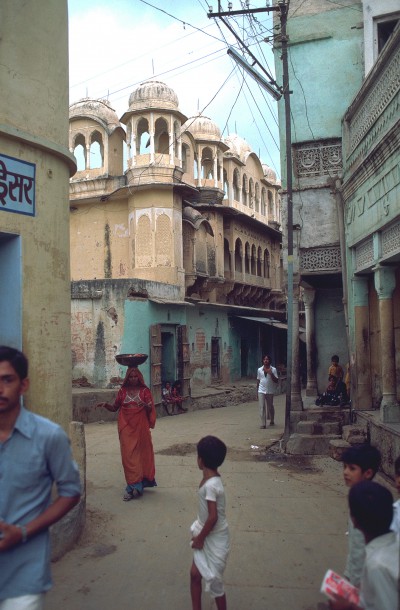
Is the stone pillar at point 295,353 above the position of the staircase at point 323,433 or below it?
above

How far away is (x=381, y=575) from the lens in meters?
1.97

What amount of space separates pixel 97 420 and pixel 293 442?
6089mm

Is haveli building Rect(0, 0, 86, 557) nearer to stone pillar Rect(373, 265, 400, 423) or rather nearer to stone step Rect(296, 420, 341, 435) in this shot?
stone pillar Rect(373, 265, 400, 423)

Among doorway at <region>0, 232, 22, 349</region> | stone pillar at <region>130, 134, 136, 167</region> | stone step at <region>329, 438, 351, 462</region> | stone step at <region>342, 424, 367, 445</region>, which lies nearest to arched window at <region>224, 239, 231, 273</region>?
stone pillar at <region>130, 134, 136, 167</region>

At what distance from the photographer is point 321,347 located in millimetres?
13930

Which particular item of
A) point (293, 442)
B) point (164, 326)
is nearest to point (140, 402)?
point (293, 442)

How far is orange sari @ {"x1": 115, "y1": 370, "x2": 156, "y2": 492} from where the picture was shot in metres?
6.76

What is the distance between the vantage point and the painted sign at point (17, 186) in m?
4.56

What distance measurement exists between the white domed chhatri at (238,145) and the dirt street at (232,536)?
24.1 m

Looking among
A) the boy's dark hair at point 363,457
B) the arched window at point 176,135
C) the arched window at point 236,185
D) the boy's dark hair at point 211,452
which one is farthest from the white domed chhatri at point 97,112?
→ the boy's dark hair at point 363,457

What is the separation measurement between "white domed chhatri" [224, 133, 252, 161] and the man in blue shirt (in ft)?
98.1

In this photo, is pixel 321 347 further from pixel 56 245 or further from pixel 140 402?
pixel 56 245

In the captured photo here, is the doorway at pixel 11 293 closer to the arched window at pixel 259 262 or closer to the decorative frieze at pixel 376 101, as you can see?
the decorative frieze at pixel 376 101

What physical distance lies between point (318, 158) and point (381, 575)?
1011 centimetres
